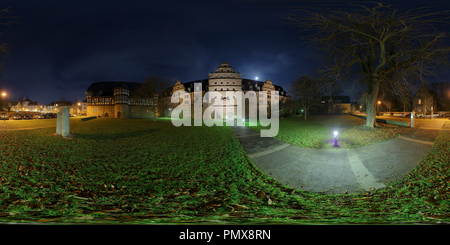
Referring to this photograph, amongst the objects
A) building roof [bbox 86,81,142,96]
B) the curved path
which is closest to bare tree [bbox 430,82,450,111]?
the curved path

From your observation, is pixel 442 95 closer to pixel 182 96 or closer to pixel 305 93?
pixel 305 93

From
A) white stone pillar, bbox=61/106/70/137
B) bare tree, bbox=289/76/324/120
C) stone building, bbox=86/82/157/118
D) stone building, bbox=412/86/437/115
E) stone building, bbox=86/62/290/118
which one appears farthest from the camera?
stone building, bbox=86/82/157/118

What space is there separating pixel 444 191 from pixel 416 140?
7.18 meters

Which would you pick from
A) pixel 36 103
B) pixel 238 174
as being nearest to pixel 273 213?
pixel 238 174

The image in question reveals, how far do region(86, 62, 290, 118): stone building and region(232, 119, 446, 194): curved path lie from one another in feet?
112

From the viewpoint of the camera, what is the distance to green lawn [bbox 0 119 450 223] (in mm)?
2602

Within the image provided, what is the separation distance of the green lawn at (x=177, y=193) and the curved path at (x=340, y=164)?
407mm

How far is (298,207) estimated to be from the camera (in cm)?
335

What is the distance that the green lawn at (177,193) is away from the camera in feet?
8.54

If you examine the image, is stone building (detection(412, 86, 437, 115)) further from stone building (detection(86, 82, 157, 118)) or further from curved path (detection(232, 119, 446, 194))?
A: stone building (detection(86, 82, 157, 118))

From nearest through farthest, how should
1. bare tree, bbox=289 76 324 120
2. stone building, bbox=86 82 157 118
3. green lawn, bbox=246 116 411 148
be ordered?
green lawn, bbox=246 116 411 148 → bare tree, bbox=289 76 324 120 → stone building, bbox=86 82 157 118
